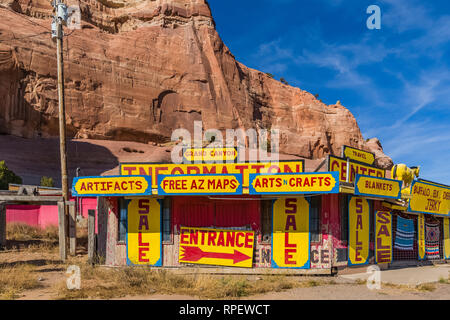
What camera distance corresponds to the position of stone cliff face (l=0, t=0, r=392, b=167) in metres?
56.1

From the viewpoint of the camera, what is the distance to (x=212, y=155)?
52.3 feet

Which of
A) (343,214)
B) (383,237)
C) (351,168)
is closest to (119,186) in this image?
(343,214)

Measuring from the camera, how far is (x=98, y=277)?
1146cm

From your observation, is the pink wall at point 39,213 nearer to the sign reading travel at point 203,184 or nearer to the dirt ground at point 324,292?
the dirt ground at point 324,292

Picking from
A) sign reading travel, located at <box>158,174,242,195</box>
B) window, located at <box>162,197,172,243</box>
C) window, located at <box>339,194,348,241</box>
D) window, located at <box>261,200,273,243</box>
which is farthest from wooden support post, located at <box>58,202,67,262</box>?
window, located at <box>339,194,348,241</box>

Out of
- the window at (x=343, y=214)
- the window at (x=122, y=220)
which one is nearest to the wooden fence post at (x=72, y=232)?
the window at (x=122, y=220)

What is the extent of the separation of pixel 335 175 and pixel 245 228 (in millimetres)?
3451

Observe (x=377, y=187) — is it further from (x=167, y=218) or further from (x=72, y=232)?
(x=72, y=232)

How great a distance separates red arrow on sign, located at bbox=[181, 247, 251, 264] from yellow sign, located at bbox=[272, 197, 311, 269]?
1.11 meters

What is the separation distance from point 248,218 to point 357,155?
6415 mm

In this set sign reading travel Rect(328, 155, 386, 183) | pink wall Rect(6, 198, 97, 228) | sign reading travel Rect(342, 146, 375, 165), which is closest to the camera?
sign reading travel Rect(328, 155, 386, 183)

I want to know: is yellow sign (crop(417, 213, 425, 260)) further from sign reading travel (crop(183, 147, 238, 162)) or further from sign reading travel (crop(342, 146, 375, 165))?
sign reading travel (crop(183, 147, 238, 162))

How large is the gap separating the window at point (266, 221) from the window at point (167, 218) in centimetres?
322
